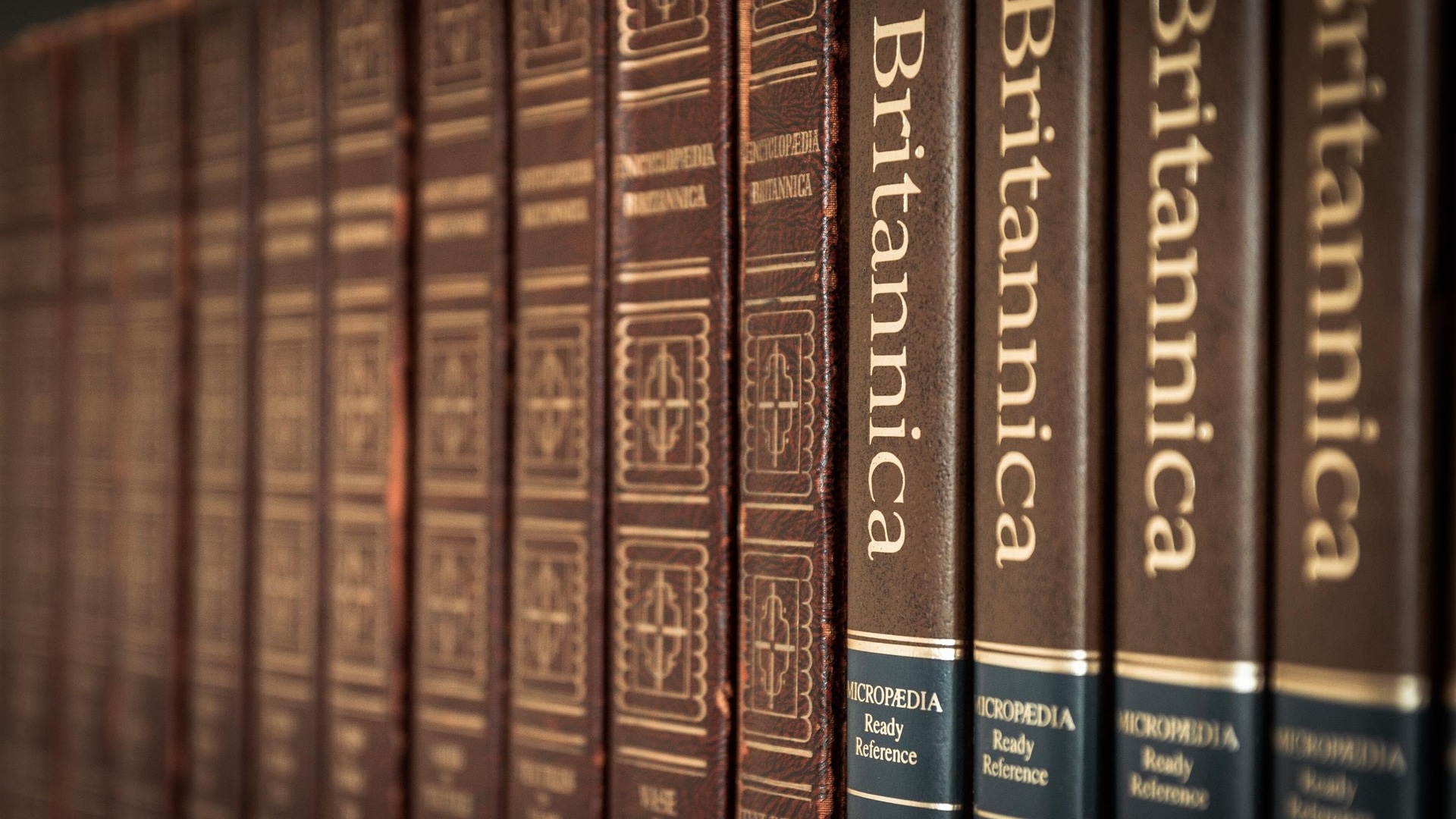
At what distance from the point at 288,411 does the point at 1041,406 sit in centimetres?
46

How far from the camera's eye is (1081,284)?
1.36ft

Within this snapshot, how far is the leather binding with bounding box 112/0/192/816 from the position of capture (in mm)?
753

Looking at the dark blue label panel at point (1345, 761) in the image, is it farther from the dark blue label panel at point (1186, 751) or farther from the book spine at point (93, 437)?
the book spine at point (93, 437)

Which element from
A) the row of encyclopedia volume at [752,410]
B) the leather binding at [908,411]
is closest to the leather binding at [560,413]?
the row of encyclopedia volume at [752,410]

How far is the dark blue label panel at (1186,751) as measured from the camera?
38 cm

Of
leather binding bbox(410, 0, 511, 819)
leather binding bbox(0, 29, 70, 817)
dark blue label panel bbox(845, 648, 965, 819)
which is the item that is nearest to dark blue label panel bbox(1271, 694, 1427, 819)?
dark blue label panel bbox(845, 648, 965, 819)

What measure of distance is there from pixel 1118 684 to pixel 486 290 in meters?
0.35

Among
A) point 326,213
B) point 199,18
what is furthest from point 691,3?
point 199,18

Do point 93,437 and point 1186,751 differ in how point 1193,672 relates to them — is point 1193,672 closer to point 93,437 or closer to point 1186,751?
point 1186,751

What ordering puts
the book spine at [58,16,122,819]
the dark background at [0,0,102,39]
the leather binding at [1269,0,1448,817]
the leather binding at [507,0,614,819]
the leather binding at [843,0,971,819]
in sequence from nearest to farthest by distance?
the leather binding at [1269,0,1448,817], the leather binding at [843,0,971,819], the leather binding at [507,0,614,819], the book spine at [58,16,122,819], the dark background at [0,0,102,39]

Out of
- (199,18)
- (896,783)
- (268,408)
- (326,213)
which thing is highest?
(199,18)

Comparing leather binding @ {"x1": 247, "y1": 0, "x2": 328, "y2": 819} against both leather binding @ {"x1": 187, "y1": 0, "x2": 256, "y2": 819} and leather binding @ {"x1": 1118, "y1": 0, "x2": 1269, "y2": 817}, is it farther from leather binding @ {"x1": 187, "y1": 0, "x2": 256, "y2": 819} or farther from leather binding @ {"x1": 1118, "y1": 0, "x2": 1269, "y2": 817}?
leather binding @ {"x1": 1118, "y1": 0, "x2": 1269, "y2": 817}

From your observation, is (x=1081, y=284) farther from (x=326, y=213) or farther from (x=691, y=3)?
(x=326, y=213)

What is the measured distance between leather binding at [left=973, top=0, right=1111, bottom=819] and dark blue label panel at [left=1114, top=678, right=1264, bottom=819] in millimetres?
13
